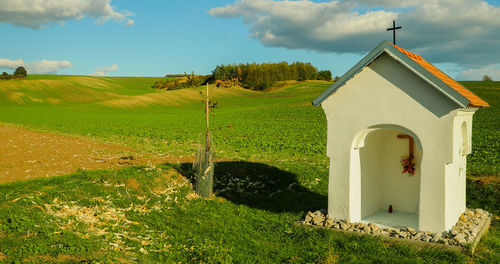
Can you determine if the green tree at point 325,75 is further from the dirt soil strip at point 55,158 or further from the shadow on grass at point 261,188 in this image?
the shadow on grass at point 261,188

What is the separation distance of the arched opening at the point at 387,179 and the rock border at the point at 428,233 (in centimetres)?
84

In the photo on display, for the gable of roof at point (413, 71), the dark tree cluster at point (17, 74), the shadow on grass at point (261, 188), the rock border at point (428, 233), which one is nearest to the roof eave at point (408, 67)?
the gable of roof at point (413, 71)

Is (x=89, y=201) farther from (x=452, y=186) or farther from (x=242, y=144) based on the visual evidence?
(x=242, y=144)

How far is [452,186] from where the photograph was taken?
923 centimetres

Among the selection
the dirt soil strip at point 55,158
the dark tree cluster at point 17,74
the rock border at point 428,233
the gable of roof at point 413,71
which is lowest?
the rock border at point 428,233

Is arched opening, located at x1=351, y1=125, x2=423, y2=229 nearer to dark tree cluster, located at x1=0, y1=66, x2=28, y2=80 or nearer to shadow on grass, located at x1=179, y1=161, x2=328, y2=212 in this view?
shadow on grass, located at x1=179, y1=161, x2=328, y2=212

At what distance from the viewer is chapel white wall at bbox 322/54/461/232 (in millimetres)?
8703

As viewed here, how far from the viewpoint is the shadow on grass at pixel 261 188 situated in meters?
12.4

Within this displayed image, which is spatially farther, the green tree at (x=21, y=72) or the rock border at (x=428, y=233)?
the green tree at (x=21, y=72)

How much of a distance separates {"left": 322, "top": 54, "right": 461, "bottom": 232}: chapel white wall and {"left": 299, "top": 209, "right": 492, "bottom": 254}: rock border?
0.26 meters

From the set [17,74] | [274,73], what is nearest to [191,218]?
[274,73]

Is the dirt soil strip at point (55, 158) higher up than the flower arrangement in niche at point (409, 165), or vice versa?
the flower arrangement in niche at point (409, 165)

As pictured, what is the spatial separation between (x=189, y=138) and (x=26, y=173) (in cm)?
1626

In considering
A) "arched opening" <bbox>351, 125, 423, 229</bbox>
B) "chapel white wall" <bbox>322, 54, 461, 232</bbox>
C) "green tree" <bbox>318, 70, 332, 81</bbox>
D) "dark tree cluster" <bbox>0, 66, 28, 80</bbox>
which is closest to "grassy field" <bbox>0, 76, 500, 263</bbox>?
"chapel white wall" <bbox>322, 54, 461, 232</bbox>
